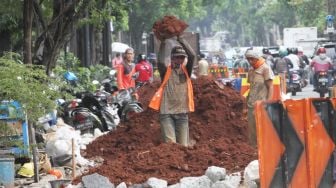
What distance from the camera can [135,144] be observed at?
12320 millimetres

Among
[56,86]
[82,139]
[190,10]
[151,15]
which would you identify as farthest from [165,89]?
[190,10]

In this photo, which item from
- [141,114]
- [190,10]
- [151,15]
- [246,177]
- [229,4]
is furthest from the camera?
[229,4]

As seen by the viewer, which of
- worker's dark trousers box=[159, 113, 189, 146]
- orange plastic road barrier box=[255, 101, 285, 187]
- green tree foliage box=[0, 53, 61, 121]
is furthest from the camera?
worker's dark trousers box=[159, 113, 189, 146]

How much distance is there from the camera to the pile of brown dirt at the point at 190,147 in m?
9.71

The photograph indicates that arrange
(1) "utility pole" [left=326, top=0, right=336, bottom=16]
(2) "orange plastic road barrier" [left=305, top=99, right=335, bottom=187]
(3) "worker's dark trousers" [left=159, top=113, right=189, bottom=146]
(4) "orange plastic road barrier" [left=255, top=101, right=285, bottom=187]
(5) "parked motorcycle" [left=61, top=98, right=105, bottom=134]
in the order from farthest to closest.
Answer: (1) "utility pole" [left=326, top=0, right=336, bottom=16]
(5) "parked motorcycle" [left=61, top=98, right=105, bottom=134]
(3) "worker's dark trousers" [left=159, top=113, right=189, bottom=146]
(2) "orange plastic road barrier" [left=305, top=99, right=335, bottom=187]
(4) "orange plastic road barrier" [left=255, top=101, right=285, bottom=187]

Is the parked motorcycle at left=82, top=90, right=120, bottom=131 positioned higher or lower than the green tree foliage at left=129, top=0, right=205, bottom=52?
lower

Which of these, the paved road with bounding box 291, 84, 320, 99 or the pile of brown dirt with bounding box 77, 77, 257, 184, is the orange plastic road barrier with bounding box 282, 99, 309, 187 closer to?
the pile of brown dirt with bounding box 77, 77, 257, 184

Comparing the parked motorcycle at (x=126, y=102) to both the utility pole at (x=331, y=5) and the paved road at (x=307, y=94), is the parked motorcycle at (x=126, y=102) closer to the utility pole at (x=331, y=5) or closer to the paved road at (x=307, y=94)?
the paved road at (x=307, y=94)

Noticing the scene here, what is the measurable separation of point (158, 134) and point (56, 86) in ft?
7.04

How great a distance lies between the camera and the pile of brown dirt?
9.71m

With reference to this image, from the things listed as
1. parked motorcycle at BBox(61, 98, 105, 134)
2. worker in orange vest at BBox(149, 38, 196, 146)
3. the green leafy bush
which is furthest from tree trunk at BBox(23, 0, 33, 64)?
the green leafy bush

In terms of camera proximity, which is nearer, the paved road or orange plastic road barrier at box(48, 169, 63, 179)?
orange plastic road barrier at box(48, 169, 63, 179)

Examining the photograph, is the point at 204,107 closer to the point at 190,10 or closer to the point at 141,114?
the point at 141,114

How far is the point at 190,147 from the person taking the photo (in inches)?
422
